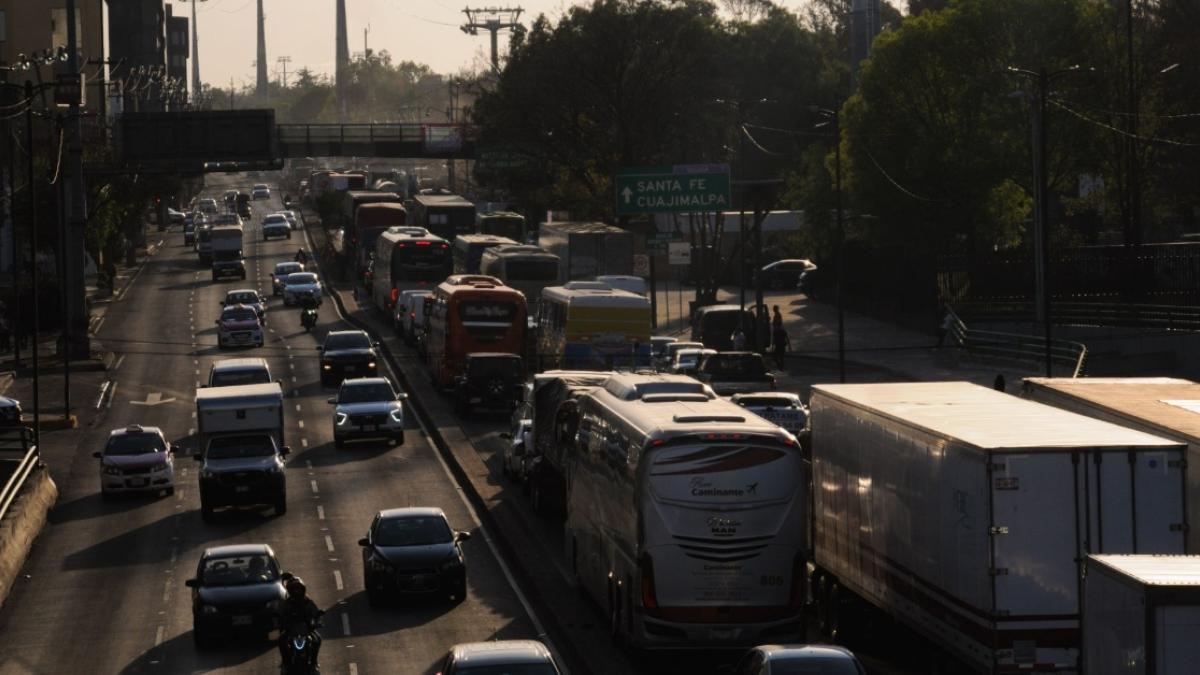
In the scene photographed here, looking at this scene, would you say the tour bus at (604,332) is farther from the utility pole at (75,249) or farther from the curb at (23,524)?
the utility pole at (75,249)

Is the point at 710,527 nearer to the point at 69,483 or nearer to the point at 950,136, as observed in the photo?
the point at 69,483

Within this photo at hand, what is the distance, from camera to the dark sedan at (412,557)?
3306 centimetres

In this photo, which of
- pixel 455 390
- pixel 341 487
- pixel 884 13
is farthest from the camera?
pixel 884 13

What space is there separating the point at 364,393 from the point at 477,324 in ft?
26.8

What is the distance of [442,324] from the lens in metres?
63.5

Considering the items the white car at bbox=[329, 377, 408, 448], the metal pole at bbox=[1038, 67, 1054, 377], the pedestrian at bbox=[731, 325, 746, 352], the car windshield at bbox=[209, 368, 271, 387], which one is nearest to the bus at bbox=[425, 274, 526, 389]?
the white car at bbox=[329, 377, 408, 448]

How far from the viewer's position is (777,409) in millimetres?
45531

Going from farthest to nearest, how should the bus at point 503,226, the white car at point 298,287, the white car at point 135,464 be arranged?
the bus at point 503,226
the white car at point 298,287
the white car at point 135,464

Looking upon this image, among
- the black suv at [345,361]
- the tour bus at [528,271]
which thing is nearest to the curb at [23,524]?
the black suv at [345,361]

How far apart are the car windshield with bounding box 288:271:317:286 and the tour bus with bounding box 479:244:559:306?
19138 mm

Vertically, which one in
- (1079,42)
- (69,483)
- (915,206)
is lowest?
(69,483)

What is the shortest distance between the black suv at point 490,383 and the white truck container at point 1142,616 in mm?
41419

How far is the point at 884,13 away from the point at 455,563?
161428 mm

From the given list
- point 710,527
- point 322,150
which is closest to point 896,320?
point 710,527
